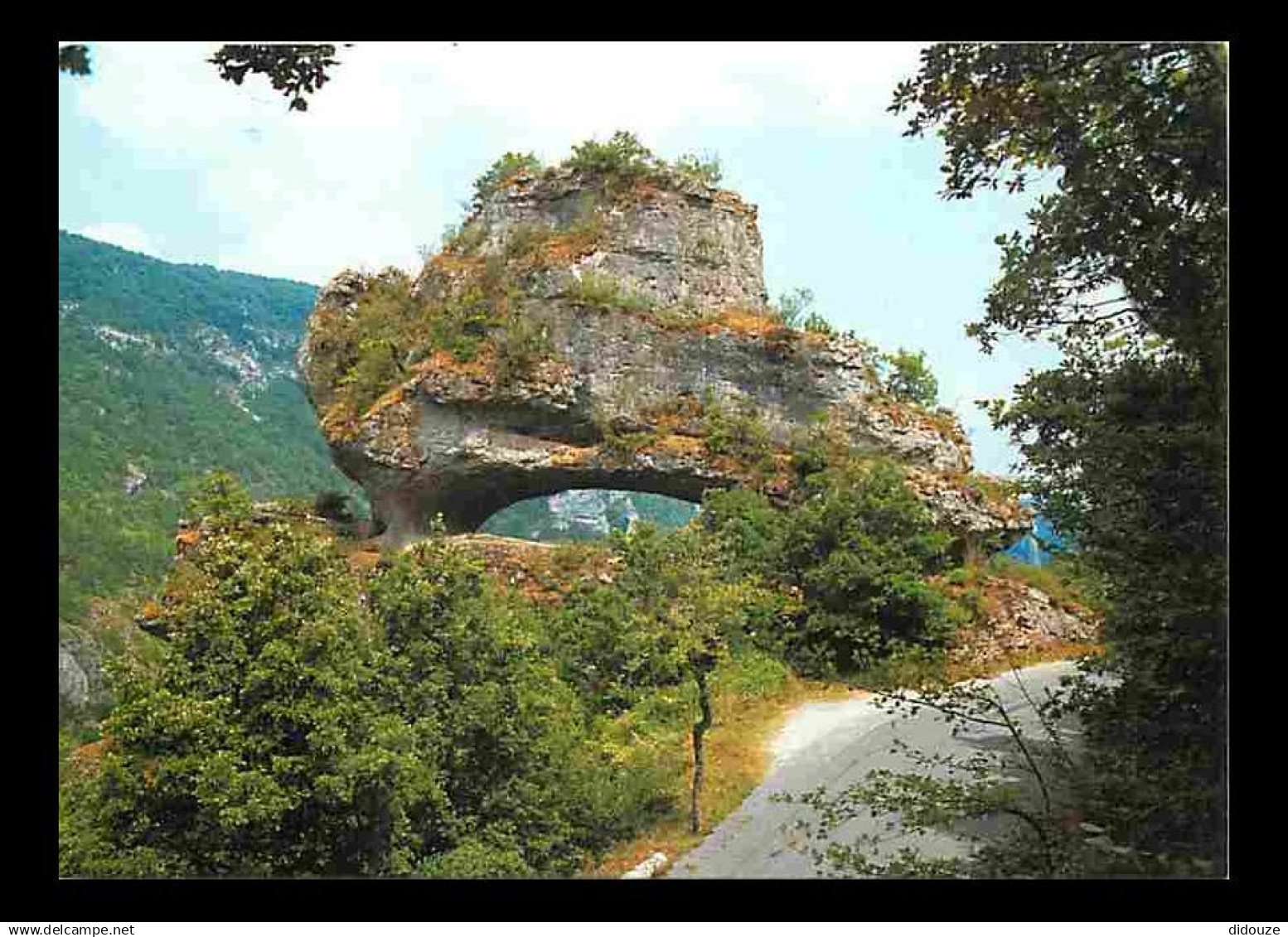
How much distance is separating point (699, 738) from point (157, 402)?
855cm

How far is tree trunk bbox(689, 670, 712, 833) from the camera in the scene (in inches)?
208

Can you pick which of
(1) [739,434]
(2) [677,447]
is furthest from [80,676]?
(1) [739,434]

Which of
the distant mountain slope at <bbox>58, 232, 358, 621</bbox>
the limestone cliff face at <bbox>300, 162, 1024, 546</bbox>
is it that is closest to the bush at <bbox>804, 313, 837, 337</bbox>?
the limestone cliff face at <bbox>300, 162, 1024, 546</bbox>

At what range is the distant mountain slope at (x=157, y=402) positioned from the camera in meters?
7.90

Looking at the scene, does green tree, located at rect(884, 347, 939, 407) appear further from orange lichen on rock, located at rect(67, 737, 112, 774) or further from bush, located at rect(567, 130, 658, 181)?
orange lichen on rock, located at rect(67, 737, 112, 774)

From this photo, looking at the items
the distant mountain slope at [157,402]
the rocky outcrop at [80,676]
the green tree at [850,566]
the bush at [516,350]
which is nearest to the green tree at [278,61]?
the distant mountain slope at [157,402]

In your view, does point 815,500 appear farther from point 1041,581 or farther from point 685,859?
point 685,859

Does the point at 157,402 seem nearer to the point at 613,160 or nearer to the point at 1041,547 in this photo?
the point at 613,160

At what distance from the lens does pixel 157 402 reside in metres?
11.7

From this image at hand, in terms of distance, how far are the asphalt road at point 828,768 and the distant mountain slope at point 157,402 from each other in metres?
3.77

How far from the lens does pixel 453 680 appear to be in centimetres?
673

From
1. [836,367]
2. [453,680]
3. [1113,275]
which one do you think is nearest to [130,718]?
[453,680]

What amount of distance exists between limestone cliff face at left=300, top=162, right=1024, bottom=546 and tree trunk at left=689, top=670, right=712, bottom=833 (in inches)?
291
